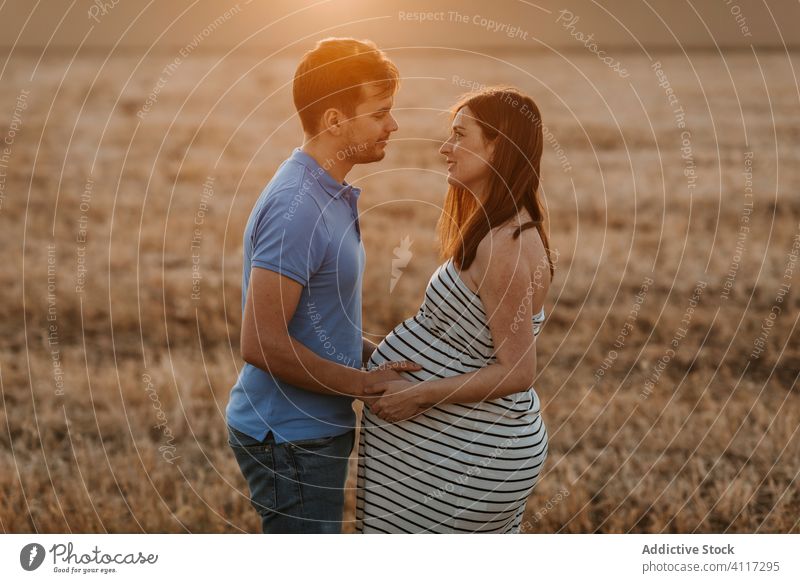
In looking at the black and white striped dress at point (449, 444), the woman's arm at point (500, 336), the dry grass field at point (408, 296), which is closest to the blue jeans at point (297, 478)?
the black and white striped dress at point (449, 444)

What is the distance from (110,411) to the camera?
5.66 meters

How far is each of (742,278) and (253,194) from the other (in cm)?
607

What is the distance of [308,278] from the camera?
277 cm

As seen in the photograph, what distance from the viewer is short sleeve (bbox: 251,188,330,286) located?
2719 mm

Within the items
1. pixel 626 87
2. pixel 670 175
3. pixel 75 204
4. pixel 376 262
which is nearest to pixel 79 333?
pixel 376 262

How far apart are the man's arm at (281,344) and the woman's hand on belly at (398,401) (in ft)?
0.34

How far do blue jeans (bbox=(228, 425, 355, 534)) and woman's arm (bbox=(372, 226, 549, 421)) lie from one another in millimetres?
249

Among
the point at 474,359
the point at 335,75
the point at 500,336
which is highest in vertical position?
the point at 335,75

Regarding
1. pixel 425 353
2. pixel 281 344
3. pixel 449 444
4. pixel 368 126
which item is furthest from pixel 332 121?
pixel 449 444

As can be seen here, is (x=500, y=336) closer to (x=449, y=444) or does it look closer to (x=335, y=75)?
(x=449, y=444)

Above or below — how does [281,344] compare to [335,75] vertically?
below

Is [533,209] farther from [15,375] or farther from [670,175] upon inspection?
[670,175]

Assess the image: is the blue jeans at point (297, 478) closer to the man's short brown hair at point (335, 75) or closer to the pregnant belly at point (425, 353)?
the pregnant belly at point (425, 353)

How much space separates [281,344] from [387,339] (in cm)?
51
